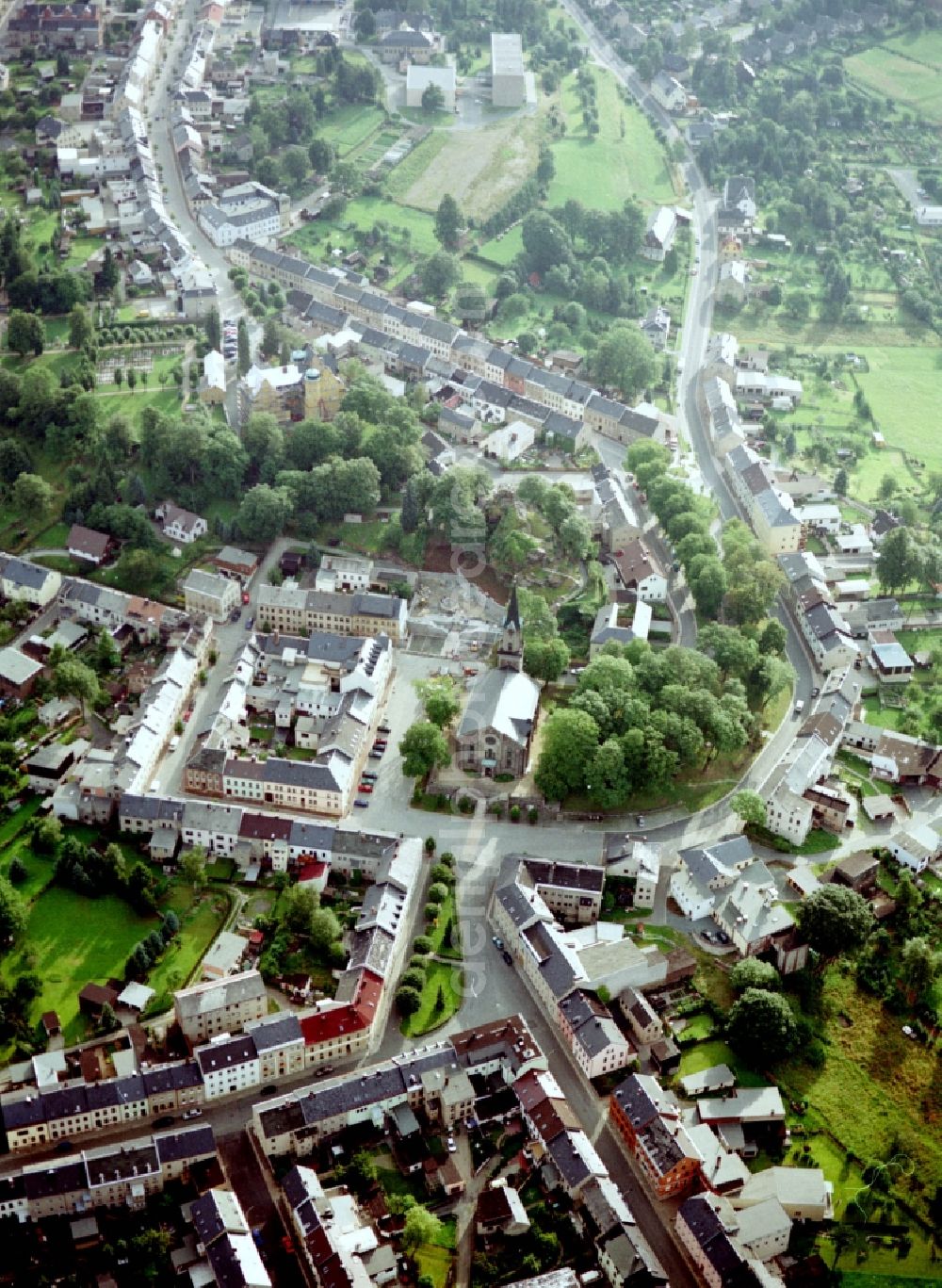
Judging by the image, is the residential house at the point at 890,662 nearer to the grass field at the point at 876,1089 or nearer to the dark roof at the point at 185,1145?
the grass field at the point at 876,1089

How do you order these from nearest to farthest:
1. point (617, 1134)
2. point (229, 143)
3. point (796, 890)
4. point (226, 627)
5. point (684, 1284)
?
point (684, 1284), point (617, 1134), point (796, 890), point (226, 627), point (229, 143)

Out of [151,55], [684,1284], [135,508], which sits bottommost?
[684,1284]

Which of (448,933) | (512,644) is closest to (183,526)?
(512,644)

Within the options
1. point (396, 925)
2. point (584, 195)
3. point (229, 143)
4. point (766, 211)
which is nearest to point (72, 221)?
point (229, 143)

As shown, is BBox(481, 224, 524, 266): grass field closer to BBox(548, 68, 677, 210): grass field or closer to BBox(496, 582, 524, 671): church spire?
BBox(548, 68, 677, 210): grass field

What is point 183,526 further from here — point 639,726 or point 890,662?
point 890,662

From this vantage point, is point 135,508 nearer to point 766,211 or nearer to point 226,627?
point 226,627

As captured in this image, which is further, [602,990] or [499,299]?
[499,299]
